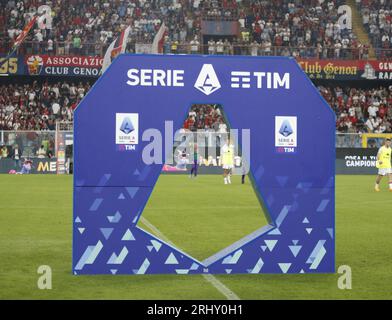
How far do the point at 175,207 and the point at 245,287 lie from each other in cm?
1199

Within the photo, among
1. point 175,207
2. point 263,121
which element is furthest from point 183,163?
point 263,121

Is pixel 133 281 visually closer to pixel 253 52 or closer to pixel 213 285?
pixel 213 285

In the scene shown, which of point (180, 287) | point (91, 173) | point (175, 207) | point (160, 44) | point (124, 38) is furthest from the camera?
point (160, 44)

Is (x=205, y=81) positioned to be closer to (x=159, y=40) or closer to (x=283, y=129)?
(x=283, y=129)

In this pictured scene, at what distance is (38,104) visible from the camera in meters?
48.7

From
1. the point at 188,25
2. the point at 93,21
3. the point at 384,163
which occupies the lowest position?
the point at 384,163

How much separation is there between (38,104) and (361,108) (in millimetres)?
19271

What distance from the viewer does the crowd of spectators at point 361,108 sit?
48.4m

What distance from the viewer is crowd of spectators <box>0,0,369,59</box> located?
158 ft

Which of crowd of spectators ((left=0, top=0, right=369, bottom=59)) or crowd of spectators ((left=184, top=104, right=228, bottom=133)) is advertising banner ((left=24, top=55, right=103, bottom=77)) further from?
crowd of spectators ((left=184, top=104, right=228, bottom=133))

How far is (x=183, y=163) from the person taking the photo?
43250 mm

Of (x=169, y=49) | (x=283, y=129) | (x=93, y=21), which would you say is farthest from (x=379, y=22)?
(x=283, y=129)

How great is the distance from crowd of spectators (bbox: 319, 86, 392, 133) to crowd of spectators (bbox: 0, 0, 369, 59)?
2730 mm

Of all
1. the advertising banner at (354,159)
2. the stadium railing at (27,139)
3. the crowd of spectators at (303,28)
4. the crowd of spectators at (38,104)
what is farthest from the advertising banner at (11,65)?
the advertising banner at (354,159)
